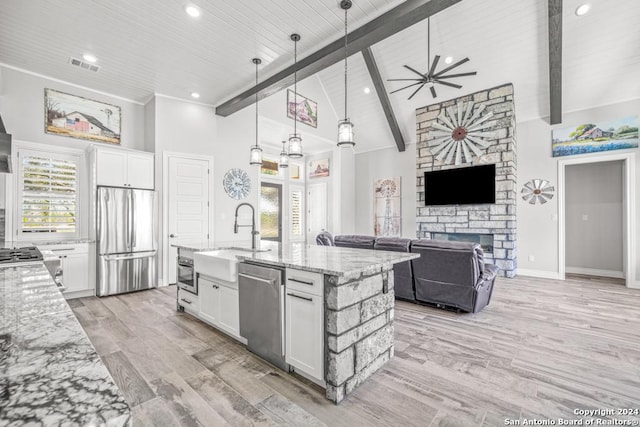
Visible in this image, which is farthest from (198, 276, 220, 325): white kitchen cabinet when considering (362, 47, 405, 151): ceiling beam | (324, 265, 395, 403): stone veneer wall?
(362, 47, 405, 151): ceiling beam

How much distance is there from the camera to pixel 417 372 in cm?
234

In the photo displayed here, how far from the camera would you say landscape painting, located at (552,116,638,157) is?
510cm

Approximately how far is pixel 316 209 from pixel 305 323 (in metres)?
6.84

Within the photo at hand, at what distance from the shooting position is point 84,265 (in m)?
4.38

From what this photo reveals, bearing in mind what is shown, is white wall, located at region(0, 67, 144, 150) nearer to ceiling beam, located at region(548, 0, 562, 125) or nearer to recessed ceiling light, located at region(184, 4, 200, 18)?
recessed ceiling light, located at region(184, 4, 200, 18)

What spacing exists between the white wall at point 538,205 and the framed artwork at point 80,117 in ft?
24.7

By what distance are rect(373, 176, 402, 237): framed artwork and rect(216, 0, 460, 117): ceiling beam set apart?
415 cm

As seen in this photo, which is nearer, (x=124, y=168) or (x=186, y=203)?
(x=124, y=168)

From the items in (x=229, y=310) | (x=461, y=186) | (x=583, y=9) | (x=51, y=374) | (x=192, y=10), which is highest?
(x=583, y=9)

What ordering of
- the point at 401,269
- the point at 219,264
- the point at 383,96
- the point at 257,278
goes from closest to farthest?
the point at 257,278
the point at 219,264
the point at 401,269
the point at 383,96

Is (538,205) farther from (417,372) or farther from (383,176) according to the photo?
(417,372)

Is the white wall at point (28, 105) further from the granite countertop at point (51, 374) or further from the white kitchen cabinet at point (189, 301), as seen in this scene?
the granite countertop at point (51, 374)

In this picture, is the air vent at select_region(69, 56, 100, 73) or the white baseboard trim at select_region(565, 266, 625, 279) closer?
the air vent at select_region(69, 56, 100, 73)

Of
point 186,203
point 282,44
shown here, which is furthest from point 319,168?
point 282,44
